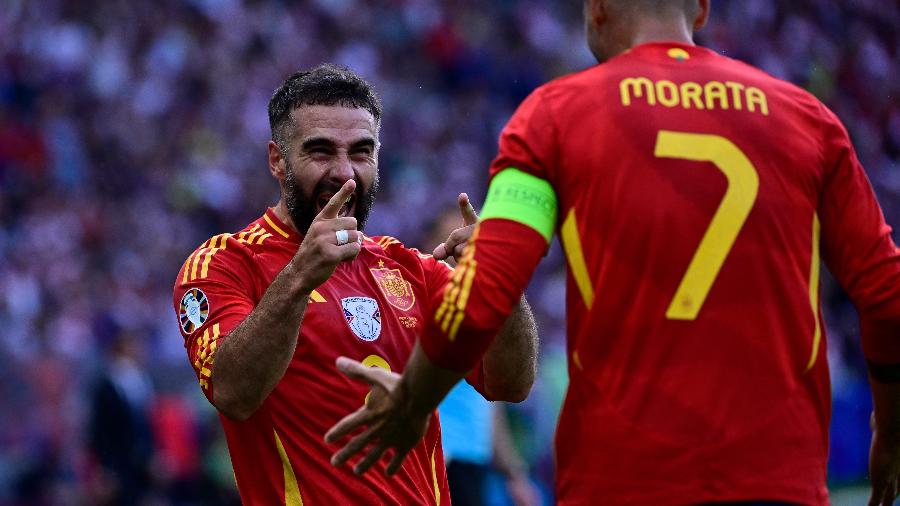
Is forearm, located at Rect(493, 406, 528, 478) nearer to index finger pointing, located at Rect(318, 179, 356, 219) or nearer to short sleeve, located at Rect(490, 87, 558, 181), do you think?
index finger pointing, located at Rect(318, 179, 356, 219)

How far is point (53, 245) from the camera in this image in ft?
49.5

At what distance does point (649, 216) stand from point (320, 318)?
1.68 m

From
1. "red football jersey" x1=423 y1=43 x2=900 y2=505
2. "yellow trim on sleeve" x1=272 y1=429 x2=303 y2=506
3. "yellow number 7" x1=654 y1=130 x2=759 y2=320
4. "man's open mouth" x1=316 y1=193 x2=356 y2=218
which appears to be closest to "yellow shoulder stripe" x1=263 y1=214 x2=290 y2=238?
"man's open mouth" x1=316 y1=193 x2=356 y2=218

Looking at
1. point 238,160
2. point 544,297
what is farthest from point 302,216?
point 238,160

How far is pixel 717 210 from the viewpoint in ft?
9.98

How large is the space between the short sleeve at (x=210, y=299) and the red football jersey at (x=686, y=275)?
131 cm

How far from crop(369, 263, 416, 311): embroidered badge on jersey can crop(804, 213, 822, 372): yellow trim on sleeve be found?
1829mm

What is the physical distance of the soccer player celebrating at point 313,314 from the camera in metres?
4.11

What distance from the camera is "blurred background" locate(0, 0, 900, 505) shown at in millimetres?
11344

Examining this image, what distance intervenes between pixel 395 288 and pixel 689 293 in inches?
73.5

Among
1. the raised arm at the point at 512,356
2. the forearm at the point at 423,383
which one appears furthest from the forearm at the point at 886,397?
the raised arm at the point at 512,356

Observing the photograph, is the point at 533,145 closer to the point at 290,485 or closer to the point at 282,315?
the point at 282,315

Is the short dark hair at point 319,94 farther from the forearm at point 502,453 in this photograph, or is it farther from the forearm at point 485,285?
the forearm at point 502,453

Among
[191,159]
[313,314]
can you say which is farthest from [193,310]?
[191,159]
